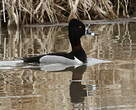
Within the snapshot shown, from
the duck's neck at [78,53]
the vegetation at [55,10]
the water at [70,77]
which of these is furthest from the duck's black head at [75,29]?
the vegetation at [55,10]

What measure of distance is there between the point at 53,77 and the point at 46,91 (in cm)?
118

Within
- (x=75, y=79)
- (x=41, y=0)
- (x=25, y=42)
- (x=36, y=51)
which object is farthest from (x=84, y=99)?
(x=41, y=0)

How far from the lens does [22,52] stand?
11.7m

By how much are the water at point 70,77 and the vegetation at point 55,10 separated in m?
1.49

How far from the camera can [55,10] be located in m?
16.3

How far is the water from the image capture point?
698 cm

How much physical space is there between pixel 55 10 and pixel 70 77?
7520 millimetres

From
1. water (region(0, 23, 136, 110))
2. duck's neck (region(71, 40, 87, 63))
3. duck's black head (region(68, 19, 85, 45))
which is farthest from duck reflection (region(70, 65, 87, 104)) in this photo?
duck's black head (region(68, 19, 85, 45))

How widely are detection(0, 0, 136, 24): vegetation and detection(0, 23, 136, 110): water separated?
4.89ft

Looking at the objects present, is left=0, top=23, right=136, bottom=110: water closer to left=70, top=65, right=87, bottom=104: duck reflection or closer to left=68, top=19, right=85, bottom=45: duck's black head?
left=70, top=65, right=87, bottom=104: duck reflection

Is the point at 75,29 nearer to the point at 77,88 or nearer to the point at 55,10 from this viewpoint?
the point at 77,88

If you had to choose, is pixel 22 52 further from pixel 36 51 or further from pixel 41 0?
pixel 41 0

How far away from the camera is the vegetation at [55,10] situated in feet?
51.5

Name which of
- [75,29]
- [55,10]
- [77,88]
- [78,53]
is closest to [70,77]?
[77,88]
